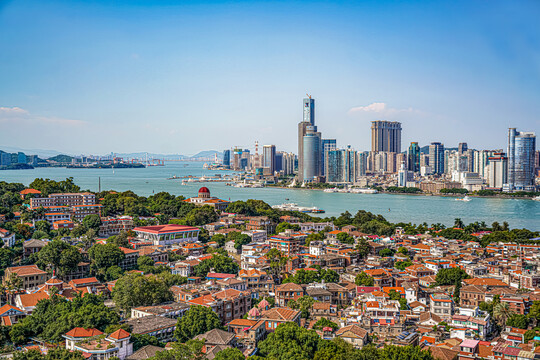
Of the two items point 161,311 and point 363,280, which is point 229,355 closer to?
point 161,311

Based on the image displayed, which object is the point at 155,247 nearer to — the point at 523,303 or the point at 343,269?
the point at 343,269

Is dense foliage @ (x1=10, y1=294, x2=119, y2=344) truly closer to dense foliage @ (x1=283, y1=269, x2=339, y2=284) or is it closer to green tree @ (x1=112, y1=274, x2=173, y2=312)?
green tree @ (x1=112, y1=274, x2=173, y2=312)

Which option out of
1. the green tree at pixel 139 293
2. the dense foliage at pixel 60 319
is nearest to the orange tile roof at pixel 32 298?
the dense foliage at pixel 60 319

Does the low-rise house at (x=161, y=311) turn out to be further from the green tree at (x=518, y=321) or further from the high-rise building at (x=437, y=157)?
the high-rise building at (x=437, y=157)

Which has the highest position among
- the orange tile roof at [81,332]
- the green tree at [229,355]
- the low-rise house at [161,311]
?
the green tree at [229,355]

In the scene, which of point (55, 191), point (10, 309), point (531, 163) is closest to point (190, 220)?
point (55, 191)

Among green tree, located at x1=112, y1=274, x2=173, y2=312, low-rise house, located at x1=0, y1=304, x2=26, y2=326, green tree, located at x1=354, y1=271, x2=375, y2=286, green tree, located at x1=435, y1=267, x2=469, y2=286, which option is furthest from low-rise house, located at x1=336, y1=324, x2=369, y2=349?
low-rise house, located at x1=0, y1=304, x2=26, y2=326
